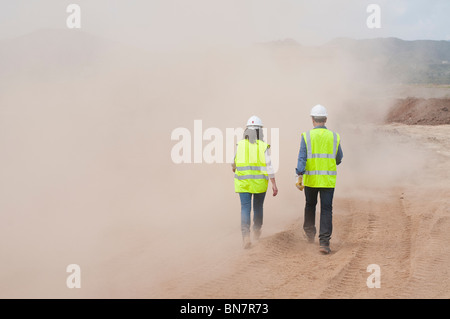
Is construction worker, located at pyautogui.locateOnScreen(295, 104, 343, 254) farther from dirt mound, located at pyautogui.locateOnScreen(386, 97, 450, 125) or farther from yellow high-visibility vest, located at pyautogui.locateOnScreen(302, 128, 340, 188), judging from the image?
dirt mound, located at pyautogui.locateOnScreen(386, 97, 450, 125)

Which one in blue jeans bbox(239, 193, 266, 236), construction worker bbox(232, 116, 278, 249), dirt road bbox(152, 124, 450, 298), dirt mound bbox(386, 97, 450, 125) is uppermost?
dirt mound bbox(386, 97, 450, 125)

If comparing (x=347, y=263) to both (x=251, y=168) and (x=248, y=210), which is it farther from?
(x=251, y=168)

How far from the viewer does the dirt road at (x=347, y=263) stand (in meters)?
5.27

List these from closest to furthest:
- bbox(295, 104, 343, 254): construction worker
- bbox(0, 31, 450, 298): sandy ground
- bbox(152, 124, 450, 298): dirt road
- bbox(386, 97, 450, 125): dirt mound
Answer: bbox(152, 124, 450, 298): dirt road, bbox(0, 31, 450, 298): sandy ground, bbox(295, 104, 343, 254): construction worker, bbox(386, 97, 450, 125): dirt mound

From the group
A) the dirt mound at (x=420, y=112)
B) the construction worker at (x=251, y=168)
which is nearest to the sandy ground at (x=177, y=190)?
the construction worker at (x=251, y=168)

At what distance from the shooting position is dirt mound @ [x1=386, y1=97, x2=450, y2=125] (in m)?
26.2

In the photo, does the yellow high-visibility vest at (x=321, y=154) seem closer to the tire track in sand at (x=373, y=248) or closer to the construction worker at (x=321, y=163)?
the construction worker at (x=321, y=163)

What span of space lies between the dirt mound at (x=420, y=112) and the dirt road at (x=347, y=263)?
18.6 m

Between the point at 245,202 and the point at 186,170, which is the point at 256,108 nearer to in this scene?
the point at 186,170

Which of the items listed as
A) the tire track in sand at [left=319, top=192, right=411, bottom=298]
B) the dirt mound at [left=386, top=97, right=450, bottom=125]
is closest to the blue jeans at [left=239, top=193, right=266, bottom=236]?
the tire track in sand at [left=319, top=192, right=411, bottom=298]

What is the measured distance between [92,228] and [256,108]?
28.6ft

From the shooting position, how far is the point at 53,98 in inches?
477

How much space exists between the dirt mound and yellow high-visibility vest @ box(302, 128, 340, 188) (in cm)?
2091
